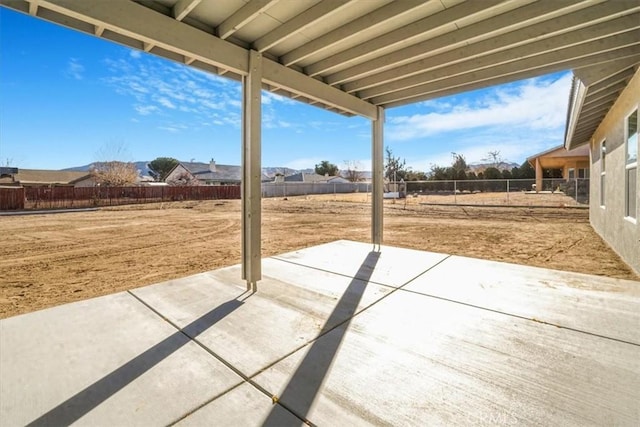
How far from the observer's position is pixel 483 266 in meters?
4.19

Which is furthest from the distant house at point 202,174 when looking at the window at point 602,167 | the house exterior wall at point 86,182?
the window at point 602,167

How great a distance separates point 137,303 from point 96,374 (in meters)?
1.21

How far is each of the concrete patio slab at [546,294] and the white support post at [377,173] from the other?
1.43 metres

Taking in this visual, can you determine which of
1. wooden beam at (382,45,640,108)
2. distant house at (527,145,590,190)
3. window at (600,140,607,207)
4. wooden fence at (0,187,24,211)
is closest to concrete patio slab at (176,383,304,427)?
wooden beam at (382,45,640,108)

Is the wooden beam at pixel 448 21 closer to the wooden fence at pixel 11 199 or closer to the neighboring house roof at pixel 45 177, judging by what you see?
the wooden fence at pixel 11 199

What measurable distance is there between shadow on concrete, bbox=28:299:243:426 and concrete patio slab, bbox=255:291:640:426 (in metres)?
0.79

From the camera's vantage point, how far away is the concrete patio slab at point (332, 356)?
150 centimetres

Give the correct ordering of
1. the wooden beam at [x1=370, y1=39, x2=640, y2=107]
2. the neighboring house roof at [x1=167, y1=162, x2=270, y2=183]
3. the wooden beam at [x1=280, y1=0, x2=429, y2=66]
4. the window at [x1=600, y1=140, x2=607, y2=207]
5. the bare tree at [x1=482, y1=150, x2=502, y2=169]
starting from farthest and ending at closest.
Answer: the bare tree at [x1=482, y1=150, x2=502, y2=169] → the neighboring house roof at [x1=167, y1=162, x2=270, y2=183] → the window at [x1=600, y1=140, x2=607, y2=207] → the wooden beam at [x1=370, y1=39, x2=640, y2=107] → the wooden beam at [x1=280, y1=0, x2=429, y2=66]

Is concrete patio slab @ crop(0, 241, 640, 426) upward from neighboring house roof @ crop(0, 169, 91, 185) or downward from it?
downward

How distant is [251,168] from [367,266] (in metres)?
2.21

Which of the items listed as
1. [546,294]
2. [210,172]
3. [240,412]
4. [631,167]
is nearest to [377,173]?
[546,294]

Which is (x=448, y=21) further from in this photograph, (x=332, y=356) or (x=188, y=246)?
(x=188, y=246)

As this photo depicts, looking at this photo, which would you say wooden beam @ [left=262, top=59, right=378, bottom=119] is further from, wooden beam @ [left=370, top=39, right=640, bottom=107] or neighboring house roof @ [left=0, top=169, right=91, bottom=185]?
neighboring house roof @ [left=0, top=169, right=91, bottom=185]

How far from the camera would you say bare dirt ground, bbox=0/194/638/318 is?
4.64m
